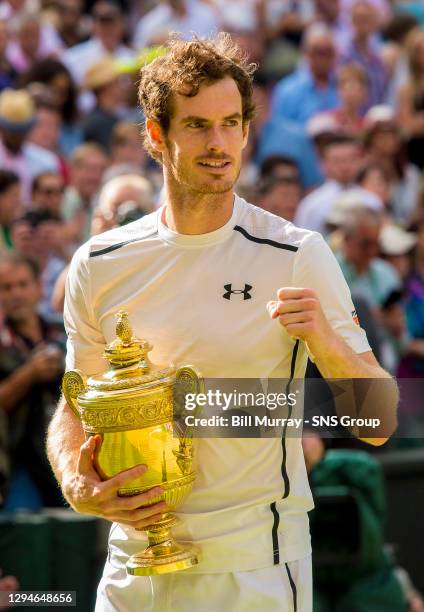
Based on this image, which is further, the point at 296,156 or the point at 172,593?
the point at 296,156

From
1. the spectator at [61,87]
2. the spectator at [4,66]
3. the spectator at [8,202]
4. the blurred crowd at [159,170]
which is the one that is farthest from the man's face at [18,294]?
the spectator at [4,66]

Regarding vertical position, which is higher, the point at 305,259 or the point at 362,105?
the point at 362,105

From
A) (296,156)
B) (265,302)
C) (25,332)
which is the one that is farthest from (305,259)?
(296,156)

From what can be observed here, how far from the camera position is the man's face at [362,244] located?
780 cm

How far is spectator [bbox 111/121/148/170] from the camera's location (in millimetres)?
9773

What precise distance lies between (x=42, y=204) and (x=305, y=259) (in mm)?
5329

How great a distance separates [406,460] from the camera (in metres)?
6.75

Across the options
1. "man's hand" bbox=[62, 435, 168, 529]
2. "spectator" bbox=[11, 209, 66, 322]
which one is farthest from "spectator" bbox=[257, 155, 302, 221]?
"man's hand" bbox=[62, 435, 168, 529]

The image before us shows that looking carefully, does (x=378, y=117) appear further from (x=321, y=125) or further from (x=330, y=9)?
(x=330, y=9)

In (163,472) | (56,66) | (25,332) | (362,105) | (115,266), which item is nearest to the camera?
(163,472)

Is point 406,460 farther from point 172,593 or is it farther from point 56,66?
point 56,66

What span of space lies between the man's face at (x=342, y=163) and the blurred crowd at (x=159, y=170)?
10mm

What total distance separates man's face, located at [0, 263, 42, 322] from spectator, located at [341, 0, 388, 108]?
5287mm

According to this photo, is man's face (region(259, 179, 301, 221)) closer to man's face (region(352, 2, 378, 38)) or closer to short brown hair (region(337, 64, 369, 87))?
short brown hair (region(337, 64, 369, 87))
